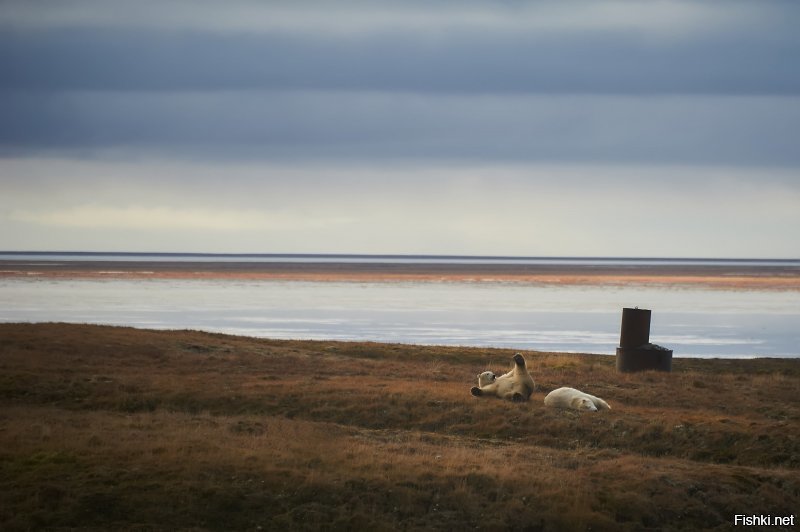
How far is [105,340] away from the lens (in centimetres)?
3891

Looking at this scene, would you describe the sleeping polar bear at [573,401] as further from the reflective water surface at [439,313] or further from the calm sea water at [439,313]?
the reflective water surface at [439,313]

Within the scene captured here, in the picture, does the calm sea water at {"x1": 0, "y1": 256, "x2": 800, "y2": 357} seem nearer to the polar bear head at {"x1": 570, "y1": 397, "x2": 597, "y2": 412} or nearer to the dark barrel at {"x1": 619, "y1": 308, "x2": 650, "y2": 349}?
the dark barrel at {"x1": 619, "y1": 308, "x2": 650, "y2": 349}

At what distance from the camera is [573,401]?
1122 inches

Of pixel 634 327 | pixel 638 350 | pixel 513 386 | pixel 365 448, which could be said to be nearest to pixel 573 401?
pixel 513 386

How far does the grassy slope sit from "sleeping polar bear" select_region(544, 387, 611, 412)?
17.4 inches

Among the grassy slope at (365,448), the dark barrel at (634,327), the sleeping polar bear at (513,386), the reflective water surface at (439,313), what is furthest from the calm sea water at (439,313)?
the sleeping polar bear at (513,386)

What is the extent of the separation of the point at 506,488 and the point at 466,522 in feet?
4.24

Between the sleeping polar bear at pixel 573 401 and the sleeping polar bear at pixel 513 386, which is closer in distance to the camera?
the sleeping polar bear at pixel 573 401

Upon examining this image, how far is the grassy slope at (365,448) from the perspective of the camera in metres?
20.4

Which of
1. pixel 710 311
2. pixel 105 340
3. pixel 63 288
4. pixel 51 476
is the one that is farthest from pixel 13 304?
pixel 51 476

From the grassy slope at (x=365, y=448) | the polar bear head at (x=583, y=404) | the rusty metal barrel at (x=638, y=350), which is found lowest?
the grassy slope at (x=365, y=448)

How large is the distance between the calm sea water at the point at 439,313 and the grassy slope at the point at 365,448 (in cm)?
2228

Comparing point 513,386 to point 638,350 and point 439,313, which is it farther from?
point 439,313

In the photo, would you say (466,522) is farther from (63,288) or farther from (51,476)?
(63,288)
